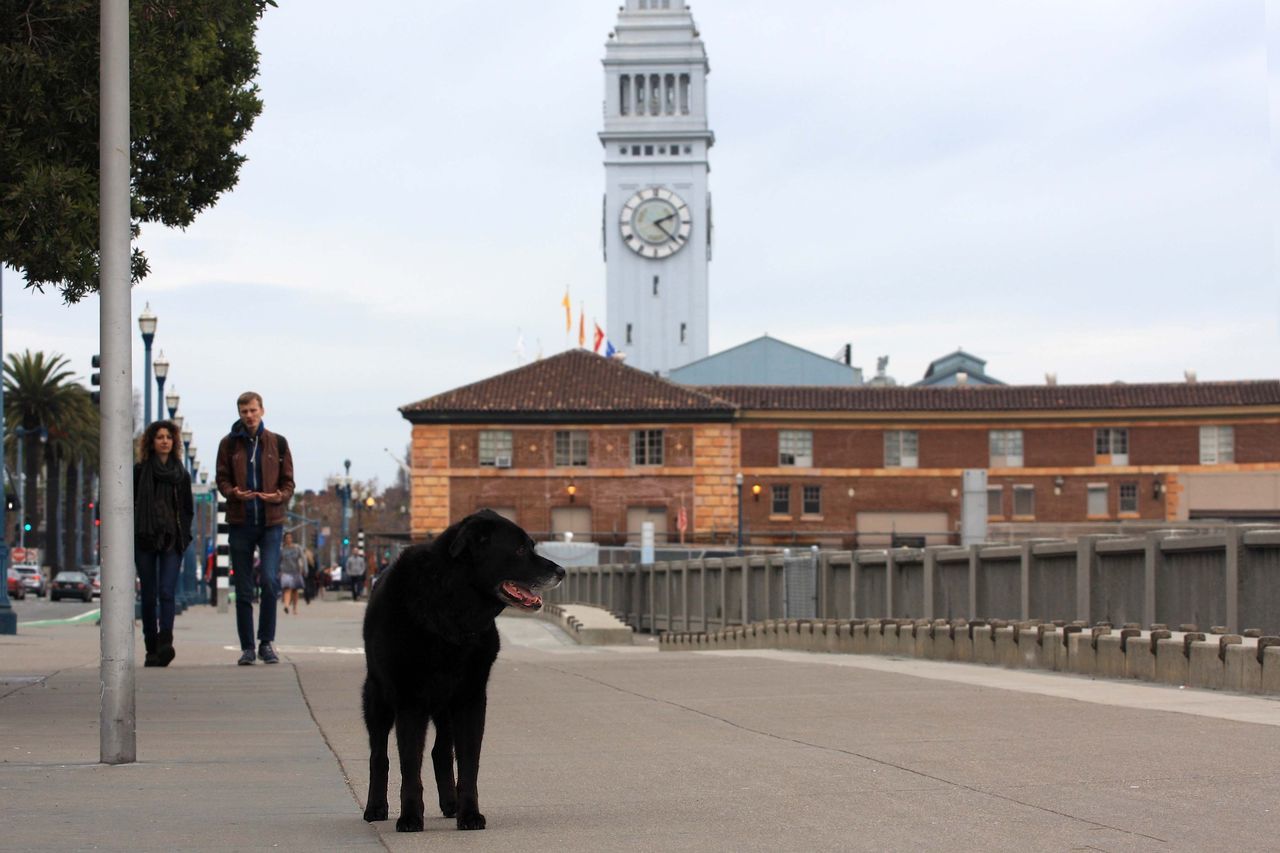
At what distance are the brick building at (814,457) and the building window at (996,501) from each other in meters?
0.09

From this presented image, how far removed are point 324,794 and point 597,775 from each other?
4.28ft

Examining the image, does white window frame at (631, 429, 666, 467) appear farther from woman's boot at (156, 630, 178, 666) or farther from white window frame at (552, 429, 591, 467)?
woman's boot at (156, 630, 178, 666)

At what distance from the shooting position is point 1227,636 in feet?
42.1

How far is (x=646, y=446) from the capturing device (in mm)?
76375

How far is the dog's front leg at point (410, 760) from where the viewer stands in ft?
21.1

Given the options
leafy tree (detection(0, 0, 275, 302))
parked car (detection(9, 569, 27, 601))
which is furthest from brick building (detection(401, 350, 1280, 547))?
leafy tree (detection(0, 0, 275, 302))

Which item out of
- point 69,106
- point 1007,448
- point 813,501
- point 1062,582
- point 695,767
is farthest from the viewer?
point 813,501

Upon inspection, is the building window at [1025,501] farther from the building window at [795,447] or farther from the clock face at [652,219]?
the clock face at [652,219]

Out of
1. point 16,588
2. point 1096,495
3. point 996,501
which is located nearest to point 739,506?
point 996,501

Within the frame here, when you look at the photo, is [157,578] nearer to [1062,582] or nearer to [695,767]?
[695,767]

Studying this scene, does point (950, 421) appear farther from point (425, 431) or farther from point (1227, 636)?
point (1227, 636)

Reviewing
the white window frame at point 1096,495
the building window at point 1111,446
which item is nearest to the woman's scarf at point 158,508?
the white window frame at point 1096,495

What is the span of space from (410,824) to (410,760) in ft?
0.86

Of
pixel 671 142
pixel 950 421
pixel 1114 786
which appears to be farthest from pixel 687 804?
pixel 671 142
